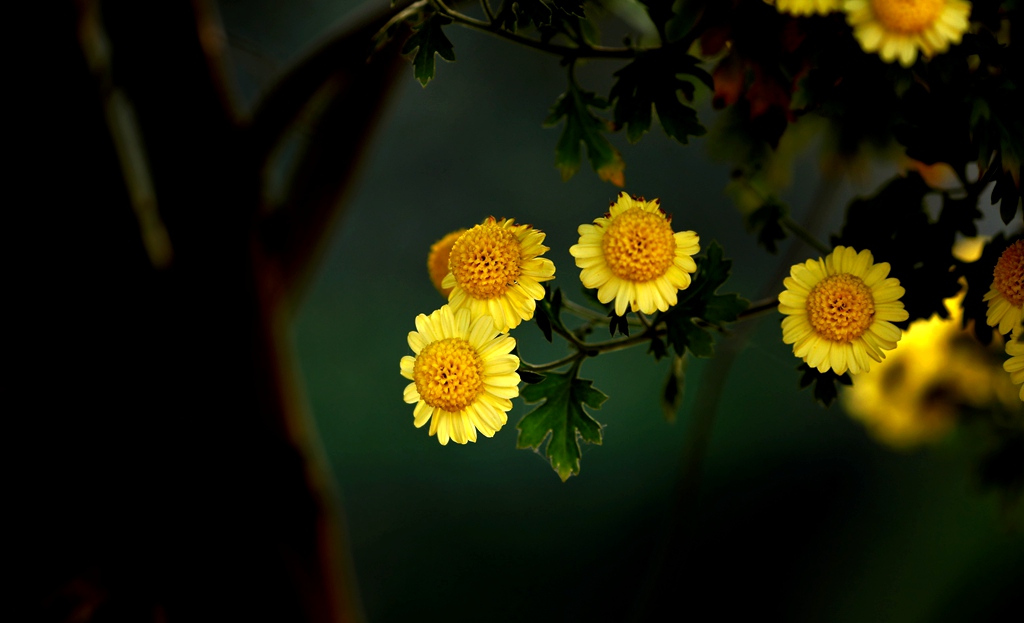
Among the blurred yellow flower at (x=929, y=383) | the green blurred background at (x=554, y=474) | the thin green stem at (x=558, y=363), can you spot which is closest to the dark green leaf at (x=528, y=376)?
the thin green stem at (x=558, y=363)

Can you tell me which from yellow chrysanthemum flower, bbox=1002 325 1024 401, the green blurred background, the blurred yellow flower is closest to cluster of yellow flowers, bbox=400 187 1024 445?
yellow chrysanthemum flower, bbox=1002 325 1024 401

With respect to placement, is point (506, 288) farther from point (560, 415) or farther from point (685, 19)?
point (685, 19)

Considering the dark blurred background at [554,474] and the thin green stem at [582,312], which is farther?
the dark blurred background at [554,474]

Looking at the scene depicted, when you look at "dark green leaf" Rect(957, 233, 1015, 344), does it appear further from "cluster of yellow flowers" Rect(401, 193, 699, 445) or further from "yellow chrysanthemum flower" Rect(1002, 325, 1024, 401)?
"cluster of yellow flowers" Rect(401, 193, 699, 445)

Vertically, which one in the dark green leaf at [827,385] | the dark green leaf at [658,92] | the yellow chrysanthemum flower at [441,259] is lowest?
the dark green leaf at [827,385]

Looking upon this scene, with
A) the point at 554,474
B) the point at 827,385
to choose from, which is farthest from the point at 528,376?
the point at 554,474

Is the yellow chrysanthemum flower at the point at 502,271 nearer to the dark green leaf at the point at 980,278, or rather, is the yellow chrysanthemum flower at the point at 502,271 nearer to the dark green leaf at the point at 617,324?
the dark green leaf at the point at 617,324

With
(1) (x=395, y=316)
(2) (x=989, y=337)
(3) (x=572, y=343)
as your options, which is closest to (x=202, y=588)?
(3) (x=572, y=343)

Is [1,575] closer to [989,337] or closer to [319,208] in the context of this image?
[319,208]
